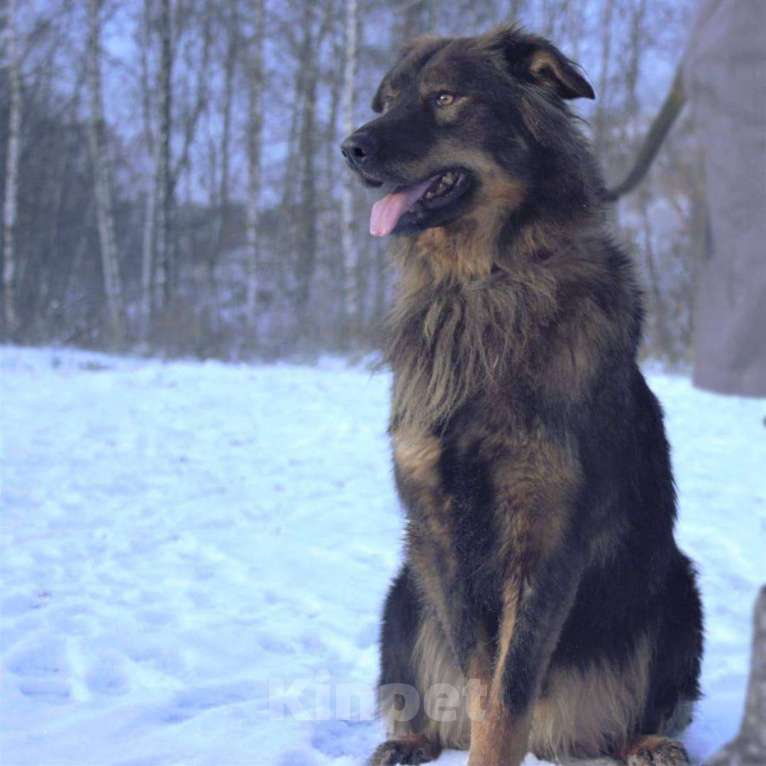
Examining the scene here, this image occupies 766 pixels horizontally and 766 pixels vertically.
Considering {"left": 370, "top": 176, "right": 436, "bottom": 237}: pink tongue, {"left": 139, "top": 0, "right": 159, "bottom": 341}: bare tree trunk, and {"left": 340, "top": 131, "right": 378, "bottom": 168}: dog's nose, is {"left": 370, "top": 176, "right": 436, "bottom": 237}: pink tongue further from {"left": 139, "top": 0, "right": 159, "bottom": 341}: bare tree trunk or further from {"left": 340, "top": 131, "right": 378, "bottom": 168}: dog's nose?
{"left": 139, "top": 0, "right": 159, "bottom": 341}: bare tree trunk

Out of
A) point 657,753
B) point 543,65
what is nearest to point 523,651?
point 657,753

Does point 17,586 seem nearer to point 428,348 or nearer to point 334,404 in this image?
point 428,348

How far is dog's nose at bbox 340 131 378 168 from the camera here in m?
2.68

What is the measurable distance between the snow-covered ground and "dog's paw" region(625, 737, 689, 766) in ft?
0.56

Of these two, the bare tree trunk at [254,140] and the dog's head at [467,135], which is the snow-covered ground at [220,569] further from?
the bare tree trunk at [254,140]

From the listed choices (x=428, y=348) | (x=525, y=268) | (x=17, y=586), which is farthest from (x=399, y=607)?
(x=17, y=586)

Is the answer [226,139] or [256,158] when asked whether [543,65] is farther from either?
[226,139]

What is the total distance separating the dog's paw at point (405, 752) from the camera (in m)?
2.65

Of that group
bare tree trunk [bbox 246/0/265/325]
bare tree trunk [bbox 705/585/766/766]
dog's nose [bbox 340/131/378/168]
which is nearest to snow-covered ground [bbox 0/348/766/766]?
bare tree trunk [bbox 705/585/766/766]

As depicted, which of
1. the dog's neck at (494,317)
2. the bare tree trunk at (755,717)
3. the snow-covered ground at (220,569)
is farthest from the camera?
the snow-covered ground at (220,569)

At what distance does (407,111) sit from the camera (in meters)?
2.80

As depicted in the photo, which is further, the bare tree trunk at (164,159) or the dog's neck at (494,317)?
the bare tree trunk at (164,159)

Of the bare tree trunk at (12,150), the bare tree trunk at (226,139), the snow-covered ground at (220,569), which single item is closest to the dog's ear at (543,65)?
the snow-covered ground at (220,569)

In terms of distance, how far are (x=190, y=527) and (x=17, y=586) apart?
1.28 m
